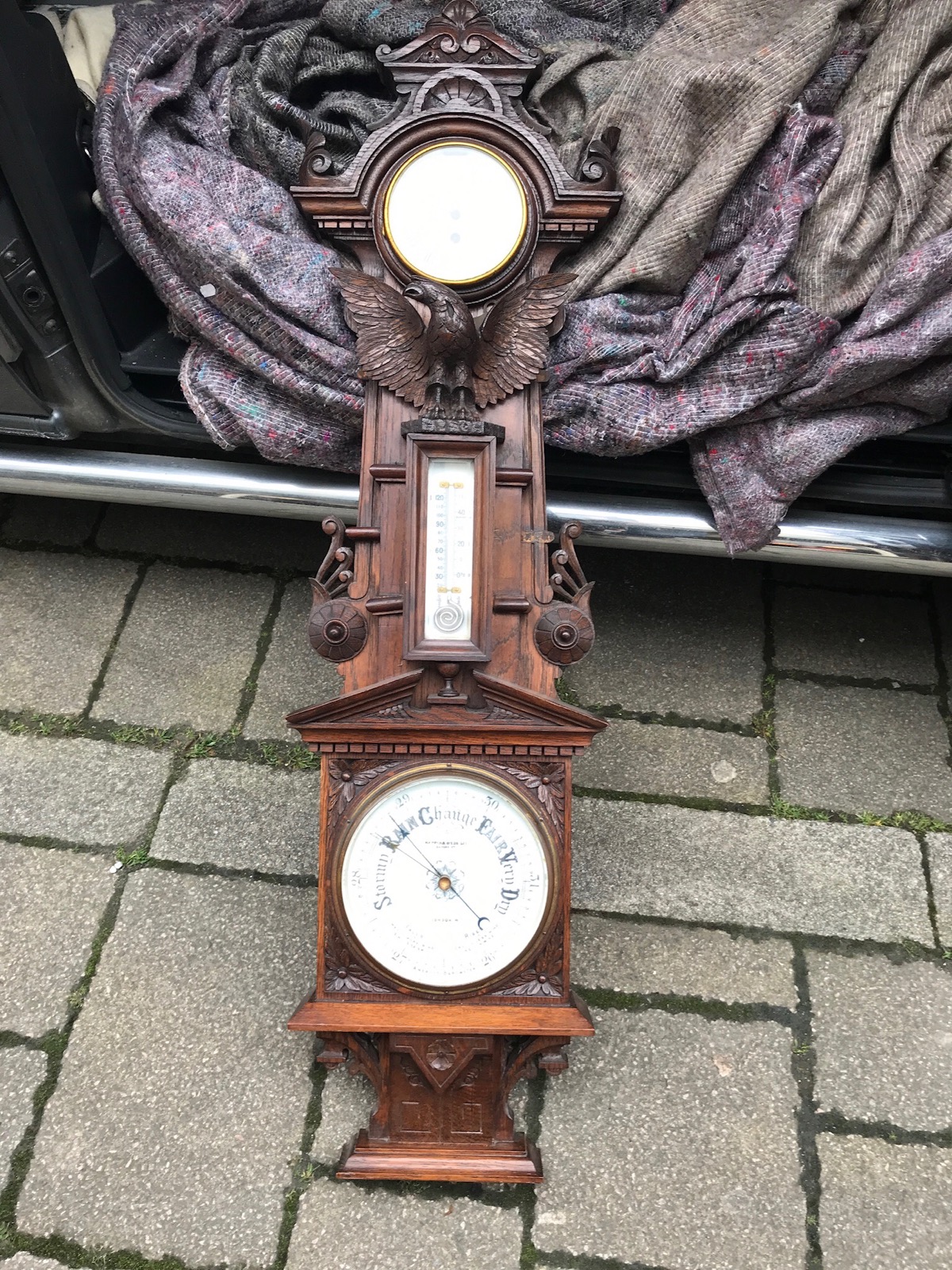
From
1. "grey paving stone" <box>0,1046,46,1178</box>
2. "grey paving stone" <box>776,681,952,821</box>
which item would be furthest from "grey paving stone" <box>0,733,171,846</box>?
"grey paving stone" <box>776,681,952,821</box>

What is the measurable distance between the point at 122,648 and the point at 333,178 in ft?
2.90

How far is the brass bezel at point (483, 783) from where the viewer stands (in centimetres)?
124

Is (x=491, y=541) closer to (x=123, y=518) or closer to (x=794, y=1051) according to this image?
(x=794, y=1051)

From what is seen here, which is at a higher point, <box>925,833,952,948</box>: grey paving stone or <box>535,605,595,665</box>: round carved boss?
<box>535,605,595,665</box>: round carved boss

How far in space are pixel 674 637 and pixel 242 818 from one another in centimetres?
81

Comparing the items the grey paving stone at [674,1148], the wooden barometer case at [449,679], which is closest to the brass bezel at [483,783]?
the wooden barometer case at [449,679]

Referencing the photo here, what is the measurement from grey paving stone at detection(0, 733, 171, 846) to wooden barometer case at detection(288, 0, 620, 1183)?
0.52 metres

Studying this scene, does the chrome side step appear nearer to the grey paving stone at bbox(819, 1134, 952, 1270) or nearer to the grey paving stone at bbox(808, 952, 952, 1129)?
the grey paving stone at bbox(808, 952, 952, 1129)

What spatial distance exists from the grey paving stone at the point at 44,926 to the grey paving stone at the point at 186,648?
0.87 ft

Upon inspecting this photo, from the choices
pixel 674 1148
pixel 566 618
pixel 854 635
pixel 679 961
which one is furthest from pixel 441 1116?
pixel 854 635

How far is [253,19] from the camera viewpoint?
5.24ft

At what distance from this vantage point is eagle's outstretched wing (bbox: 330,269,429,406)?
4.34 feet

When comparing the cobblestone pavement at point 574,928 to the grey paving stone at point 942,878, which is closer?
the cobblestone pavement at point 574,928

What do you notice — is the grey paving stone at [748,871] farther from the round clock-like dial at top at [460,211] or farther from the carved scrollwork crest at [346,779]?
the round clock-like dial at top at [460,211]
